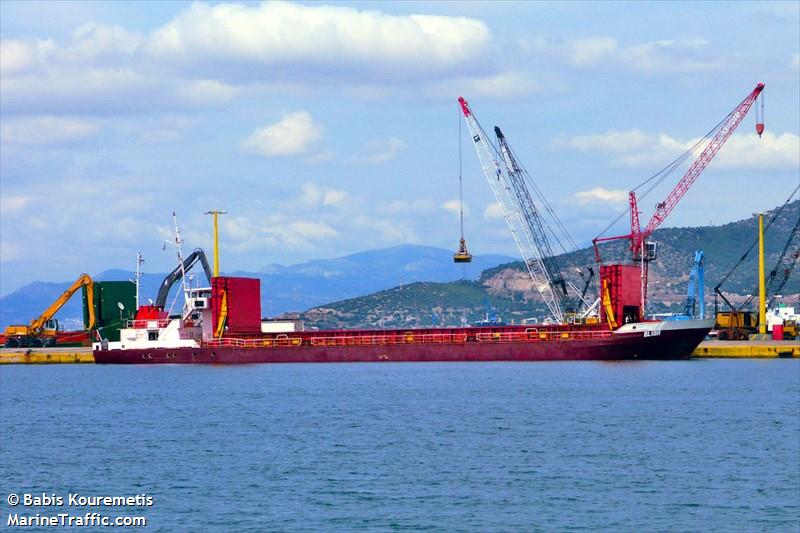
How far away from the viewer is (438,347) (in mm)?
93812

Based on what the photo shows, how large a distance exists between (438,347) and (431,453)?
1949 inches

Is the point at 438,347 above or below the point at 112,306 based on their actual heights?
below

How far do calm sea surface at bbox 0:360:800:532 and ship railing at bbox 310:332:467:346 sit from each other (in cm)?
1904

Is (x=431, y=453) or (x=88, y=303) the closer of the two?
(x=431, y=453)

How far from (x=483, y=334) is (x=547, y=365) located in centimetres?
583

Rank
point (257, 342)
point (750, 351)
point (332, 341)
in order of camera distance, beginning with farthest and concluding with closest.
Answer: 1. point (332, 341)
2. point (257, 342)
3. point (750, 351)

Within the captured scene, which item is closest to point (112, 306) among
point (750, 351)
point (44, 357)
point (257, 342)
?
point (44, 357)

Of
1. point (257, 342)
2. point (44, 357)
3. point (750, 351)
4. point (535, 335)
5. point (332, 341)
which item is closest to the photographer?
point (535, 335)

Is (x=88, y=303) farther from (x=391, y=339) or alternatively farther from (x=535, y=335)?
(x=535, y=335)

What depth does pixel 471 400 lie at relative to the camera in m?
62.2

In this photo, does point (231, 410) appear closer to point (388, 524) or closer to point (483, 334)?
point (388, 524)

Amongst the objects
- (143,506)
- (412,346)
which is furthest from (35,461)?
(412,346)

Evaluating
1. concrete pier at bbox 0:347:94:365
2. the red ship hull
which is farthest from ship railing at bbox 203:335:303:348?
concrete pier at bbox 0:347:94:365

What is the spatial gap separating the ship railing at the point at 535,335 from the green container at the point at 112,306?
4546 centimetres
